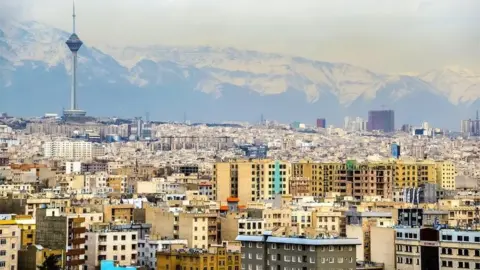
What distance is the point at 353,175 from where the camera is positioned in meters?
50.8

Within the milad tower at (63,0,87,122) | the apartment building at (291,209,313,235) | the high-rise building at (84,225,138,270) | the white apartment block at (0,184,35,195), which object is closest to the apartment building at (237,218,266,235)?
the apartment building at (291,209,313,235)

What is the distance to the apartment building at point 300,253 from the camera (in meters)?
22.0

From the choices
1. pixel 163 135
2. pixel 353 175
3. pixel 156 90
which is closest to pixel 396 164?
pixel 353 175

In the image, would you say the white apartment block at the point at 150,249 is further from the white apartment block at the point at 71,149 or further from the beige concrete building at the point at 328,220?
the white apartment block at the point at 71,149

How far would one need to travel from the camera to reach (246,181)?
4653cm

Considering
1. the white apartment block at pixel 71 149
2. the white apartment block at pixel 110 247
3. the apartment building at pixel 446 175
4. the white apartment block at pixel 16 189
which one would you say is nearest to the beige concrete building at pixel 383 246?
the white apartment block at pixel 110 247

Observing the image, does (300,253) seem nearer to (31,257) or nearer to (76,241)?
(31,257)

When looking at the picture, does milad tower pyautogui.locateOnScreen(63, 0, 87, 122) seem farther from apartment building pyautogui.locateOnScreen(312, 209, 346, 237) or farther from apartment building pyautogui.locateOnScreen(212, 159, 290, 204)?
apartment building pyautogui.locateOnScreen(312, 209, 346, 237)

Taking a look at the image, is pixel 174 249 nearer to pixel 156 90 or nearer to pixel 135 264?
pixel 135 264

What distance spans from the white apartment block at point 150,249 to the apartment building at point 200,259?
1142mm

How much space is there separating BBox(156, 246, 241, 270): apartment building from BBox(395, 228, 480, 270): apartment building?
10.0 feet

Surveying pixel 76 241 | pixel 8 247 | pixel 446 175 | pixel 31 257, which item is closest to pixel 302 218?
pixel 76 241

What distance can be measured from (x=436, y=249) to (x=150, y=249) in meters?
6.59

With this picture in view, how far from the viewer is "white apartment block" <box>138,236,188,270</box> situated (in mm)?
28547
